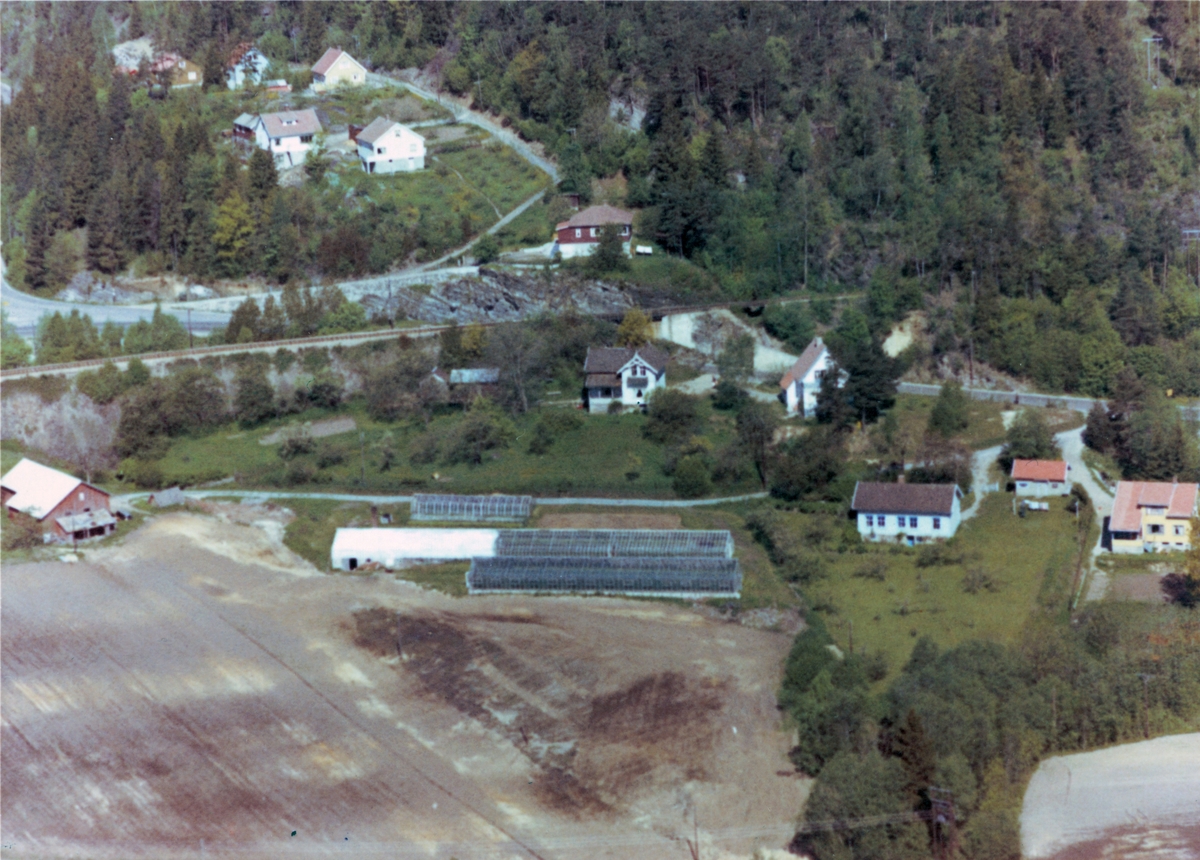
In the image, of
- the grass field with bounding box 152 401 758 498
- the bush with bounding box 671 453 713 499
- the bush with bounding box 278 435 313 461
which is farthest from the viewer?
the bush with bounding box 278 435 313 461

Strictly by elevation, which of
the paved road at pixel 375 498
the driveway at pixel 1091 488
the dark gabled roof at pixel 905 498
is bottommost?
the paved road at pixel 375 498

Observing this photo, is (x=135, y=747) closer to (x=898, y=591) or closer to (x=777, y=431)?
(x=898, y=591)

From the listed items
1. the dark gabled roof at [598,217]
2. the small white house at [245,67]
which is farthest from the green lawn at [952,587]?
the small white house at [245,67]

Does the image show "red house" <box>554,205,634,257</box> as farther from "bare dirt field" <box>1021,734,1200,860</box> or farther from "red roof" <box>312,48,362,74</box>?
"bare dirt field" <box>1021,734,1200,860</box>

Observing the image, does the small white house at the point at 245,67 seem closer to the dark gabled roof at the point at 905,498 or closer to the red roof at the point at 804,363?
the red roof at the point at 804,363

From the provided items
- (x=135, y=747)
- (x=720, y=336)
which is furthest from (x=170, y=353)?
(x=135, y=747)

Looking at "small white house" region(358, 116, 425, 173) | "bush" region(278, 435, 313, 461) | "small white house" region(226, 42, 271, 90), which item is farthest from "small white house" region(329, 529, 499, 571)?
"small white house" region(226, 42, 271, 90)
